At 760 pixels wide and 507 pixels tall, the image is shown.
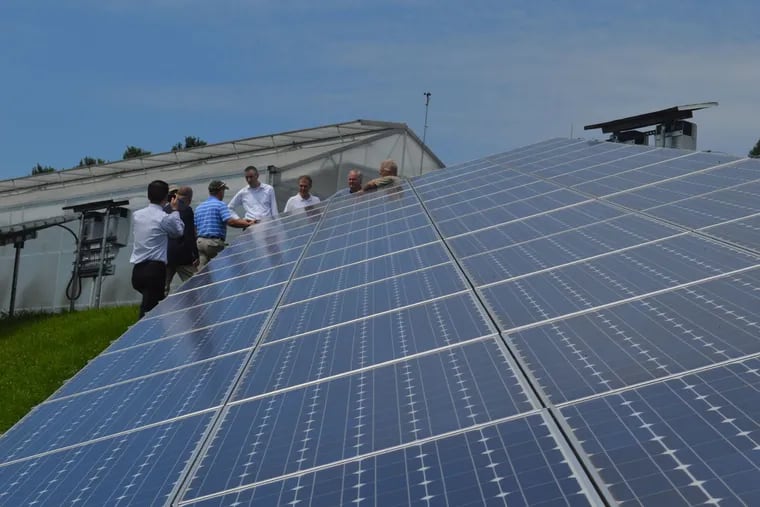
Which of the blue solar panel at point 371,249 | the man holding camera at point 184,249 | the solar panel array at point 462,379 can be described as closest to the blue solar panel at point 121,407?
the solar panel array at point 462,379

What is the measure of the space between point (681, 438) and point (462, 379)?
147 cm

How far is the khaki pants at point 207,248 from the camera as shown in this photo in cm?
1530

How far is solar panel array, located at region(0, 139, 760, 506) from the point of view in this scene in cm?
336

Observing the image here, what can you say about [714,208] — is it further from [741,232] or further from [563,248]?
[563,248]

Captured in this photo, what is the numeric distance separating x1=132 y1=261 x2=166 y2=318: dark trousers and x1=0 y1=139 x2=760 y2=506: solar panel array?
2441 millimetres

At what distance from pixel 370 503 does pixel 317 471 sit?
53 cm

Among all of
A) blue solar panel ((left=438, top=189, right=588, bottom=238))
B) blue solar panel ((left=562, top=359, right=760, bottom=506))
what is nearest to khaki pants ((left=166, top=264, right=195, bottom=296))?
blue solar panel ((left=438, top=189, right=588, bottom=238))

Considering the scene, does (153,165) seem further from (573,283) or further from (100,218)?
(573,283)

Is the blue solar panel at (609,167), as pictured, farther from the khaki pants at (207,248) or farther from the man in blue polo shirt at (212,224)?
the khaki pants at (207,248)

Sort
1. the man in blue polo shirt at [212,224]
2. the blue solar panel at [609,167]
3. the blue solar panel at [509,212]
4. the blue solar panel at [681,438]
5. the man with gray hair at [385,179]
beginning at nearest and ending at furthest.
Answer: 1. the blue solar panel at [681,438]
2. the blue solar panel at [509,212]
3. the blue solar panel at [609,167]
4. the man in blue polo shirt at [212,224]
5. the man with gray hair at [385,179]

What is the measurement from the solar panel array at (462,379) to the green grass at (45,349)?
17.9ft

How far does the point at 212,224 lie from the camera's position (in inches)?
603

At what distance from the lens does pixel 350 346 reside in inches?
233

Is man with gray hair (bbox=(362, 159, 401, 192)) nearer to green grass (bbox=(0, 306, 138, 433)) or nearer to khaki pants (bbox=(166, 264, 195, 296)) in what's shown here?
khaki pants (bbox=(166, 264, 195, 296))
